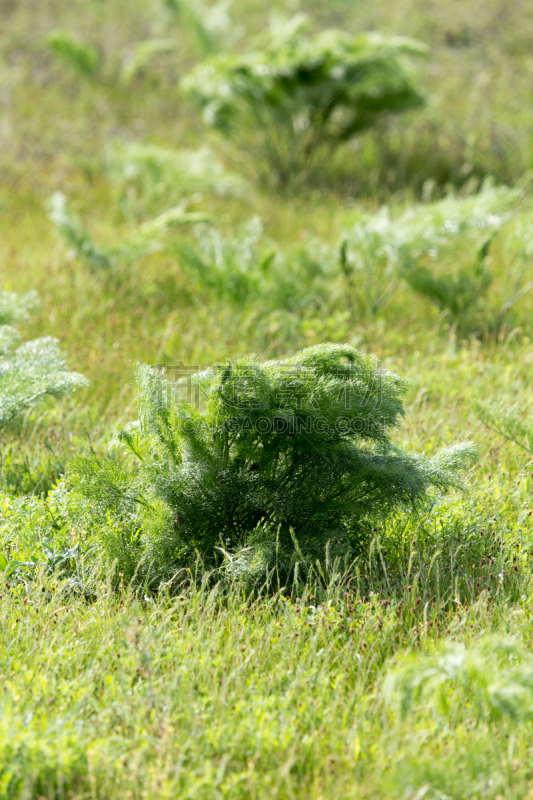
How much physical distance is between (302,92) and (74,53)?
179 inches

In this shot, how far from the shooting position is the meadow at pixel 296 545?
1.77 m

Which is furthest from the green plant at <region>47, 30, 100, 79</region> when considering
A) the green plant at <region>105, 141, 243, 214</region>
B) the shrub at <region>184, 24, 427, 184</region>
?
the green plant at <region>105, 141, 243, 214</region>

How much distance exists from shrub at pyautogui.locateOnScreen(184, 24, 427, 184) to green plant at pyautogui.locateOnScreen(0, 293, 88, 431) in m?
5.90

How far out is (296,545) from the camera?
7.51 feet

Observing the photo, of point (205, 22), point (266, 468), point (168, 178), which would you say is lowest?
point (266, 468)

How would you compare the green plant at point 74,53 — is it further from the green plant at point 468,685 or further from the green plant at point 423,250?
the green plant at point 468,685

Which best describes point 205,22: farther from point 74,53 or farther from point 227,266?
point 227,266

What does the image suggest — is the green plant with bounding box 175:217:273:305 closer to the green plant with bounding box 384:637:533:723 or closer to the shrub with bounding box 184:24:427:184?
the shrub with bounding box 184:24:427:184

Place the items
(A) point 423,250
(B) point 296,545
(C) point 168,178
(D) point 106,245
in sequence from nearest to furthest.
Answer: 1. (B) point 296,545
2. (A) point 423,250
3. (D) point 106,245
4. (C) point 168,178

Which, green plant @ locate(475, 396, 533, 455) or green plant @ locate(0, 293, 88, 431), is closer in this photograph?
green plant @ locate(0, 293, 88, 431)

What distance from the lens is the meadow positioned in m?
1.77

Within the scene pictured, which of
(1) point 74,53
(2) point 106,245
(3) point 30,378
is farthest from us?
(1) point 74,53

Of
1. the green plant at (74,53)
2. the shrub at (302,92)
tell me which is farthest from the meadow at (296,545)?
the green plant at (74,53)

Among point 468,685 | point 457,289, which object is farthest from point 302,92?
point 468,685
